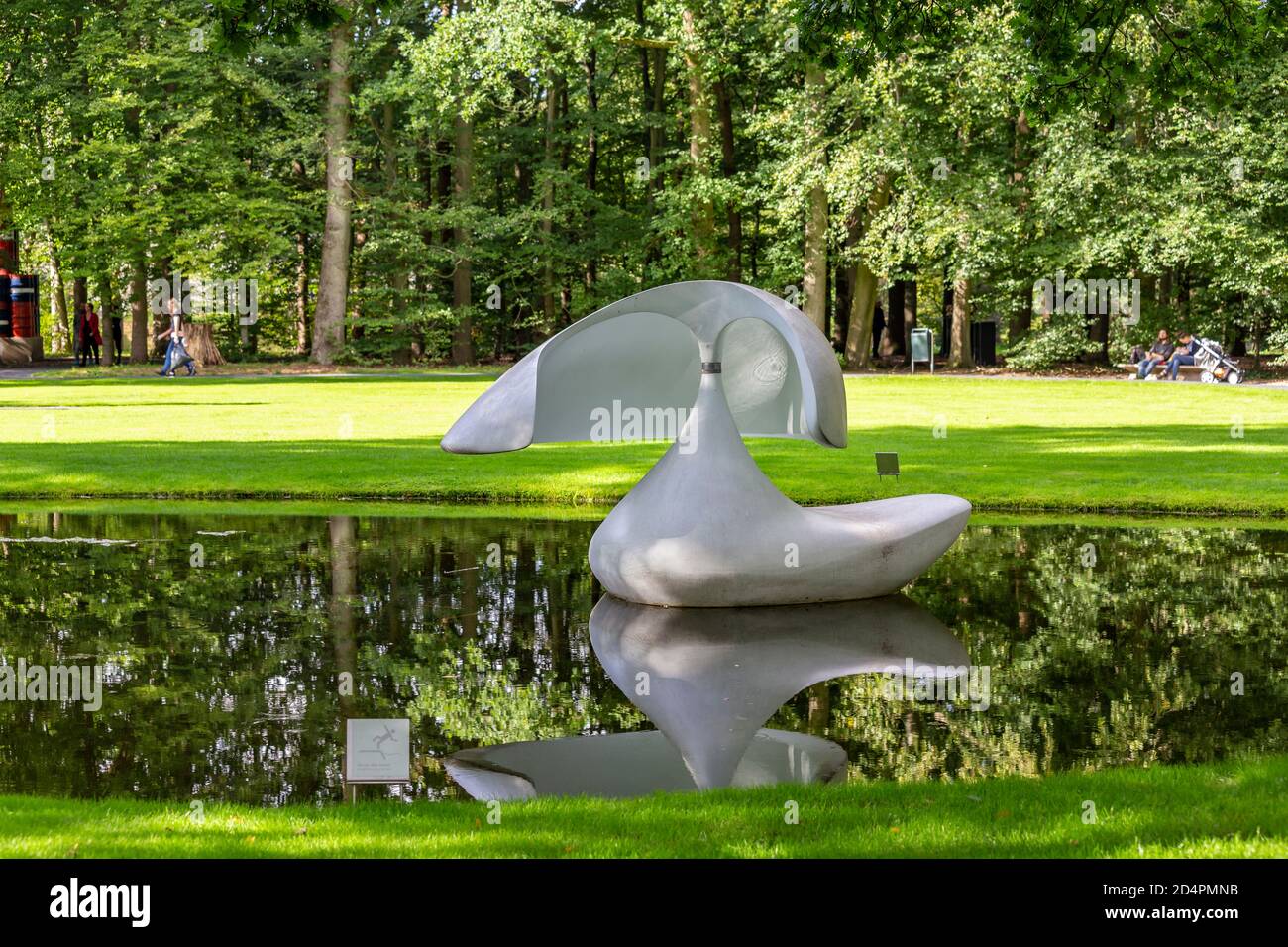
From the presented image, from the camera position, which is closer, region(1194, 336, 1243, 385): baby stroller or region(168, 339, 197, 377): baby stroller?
region(1194, 336, 1243, 385): baby stroller

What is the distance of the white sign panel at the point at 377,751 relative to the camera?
6914 mm

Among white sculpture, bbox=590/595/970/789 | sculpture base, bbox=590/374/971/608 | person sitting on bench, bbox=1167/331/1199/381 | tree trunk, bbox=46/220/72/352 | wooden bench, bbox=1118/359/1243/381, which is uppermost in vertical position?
tree trunk, bbox=46/220/72/352

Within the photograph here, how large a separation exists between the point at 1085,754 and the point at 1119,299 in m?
37.4

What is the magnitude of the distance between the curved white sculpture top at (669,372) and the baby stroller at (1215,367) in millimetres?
26966

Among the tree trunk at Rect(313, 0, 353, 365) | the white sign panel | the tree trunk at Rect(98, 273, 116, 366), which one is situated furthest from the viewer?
the tree trunk at Rect(98, 273, 116, 366)

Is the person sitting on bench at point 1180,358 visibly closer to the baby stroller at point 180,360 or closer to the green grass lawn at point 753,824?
the baby stroller at point 180,360

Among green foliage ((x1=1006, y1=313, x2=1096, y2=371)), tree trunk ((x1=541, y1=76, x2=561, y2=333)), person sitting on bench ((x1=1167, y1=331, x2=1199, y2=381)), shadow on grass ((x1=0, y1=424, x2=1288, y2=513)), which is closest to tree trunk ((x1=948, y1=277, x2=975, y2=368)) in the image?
green foliage ((x1=1006, y1=313, x2=1096, y2=371))

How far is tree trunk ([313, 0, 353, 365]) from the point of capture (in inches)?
1752

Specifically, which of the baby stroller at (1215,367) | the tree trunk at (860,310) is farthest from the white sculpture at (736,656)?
the tree trunk at (860,310)

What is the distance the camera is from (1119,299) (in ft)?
138

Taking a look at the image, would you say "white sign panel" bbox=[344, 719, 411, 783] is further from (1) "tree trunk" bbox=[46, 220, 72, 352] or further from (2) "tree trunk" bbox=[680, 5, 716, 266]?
(1) "tree trunk" bbox=[46, 220, 72, 352]

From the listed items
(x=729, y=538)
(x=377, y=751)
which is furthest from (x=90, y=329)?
(x=377, y=751)

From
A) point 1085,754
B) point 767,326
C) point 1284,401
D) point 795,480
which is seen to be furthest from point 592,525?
point 1284,401

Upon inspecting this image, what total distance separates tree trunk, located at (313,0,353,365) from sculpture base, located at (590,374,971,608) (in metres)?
35.7
